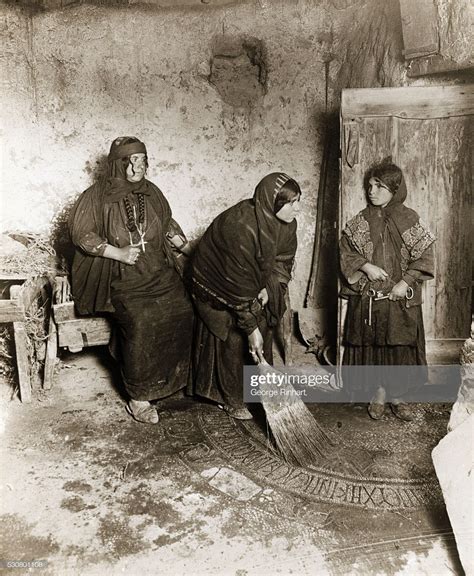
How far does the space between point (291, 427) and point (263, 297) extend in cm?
95

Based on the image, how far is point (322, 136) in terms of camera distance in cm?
557

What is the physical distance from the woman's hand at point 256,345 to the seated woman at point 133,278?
652 mm

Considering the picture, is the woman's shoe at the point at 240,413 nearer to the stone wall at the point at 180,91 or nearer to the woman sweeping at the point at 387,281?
the woman sweeping at the point at 387,281


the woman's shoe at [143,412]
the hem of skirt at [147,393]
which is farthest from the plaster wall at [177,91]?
the woman's shoe at [143,412]

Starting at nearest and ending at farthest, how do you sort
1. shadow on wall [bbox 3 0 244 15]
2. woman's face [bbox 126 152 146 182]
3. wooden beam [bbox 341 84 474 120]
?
woman's face [bbox 126 152 146 182]
wooden beam [bbox 341 84 474 120]
shadow on wall [bbox 3 0 244 15]

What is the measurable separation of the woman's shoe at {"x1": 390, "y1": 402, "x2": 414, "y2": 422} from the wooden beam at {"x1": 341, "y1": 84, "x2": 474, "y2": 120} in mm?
2220

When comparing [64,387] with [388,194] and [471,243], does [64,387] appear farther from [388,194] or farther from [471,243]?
[471,243]

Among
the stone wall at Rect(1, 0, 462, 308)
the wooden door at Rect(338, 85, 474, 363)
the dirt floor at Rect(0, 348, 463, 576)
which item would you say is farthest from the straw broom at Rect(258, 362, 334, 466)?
the stone wall at Rect(1, 0, 462, 308)

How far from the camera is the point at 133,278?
4293 mm

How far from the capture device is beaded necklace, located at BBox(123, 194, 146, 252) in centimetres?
427

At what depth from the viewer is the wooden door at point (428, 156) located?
4.36 m

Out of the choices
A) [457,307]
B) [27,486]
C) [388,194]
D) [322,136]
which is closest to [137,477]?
[27,486]

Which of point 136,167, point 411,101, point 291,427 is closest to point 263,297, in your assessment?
point 291,427

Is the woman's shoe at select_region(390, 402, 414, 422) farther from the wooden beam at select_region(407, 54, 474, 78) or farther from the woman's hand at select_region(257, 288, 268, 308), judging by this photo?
the wooden beam at select_region(407, 54, 474, 78)
